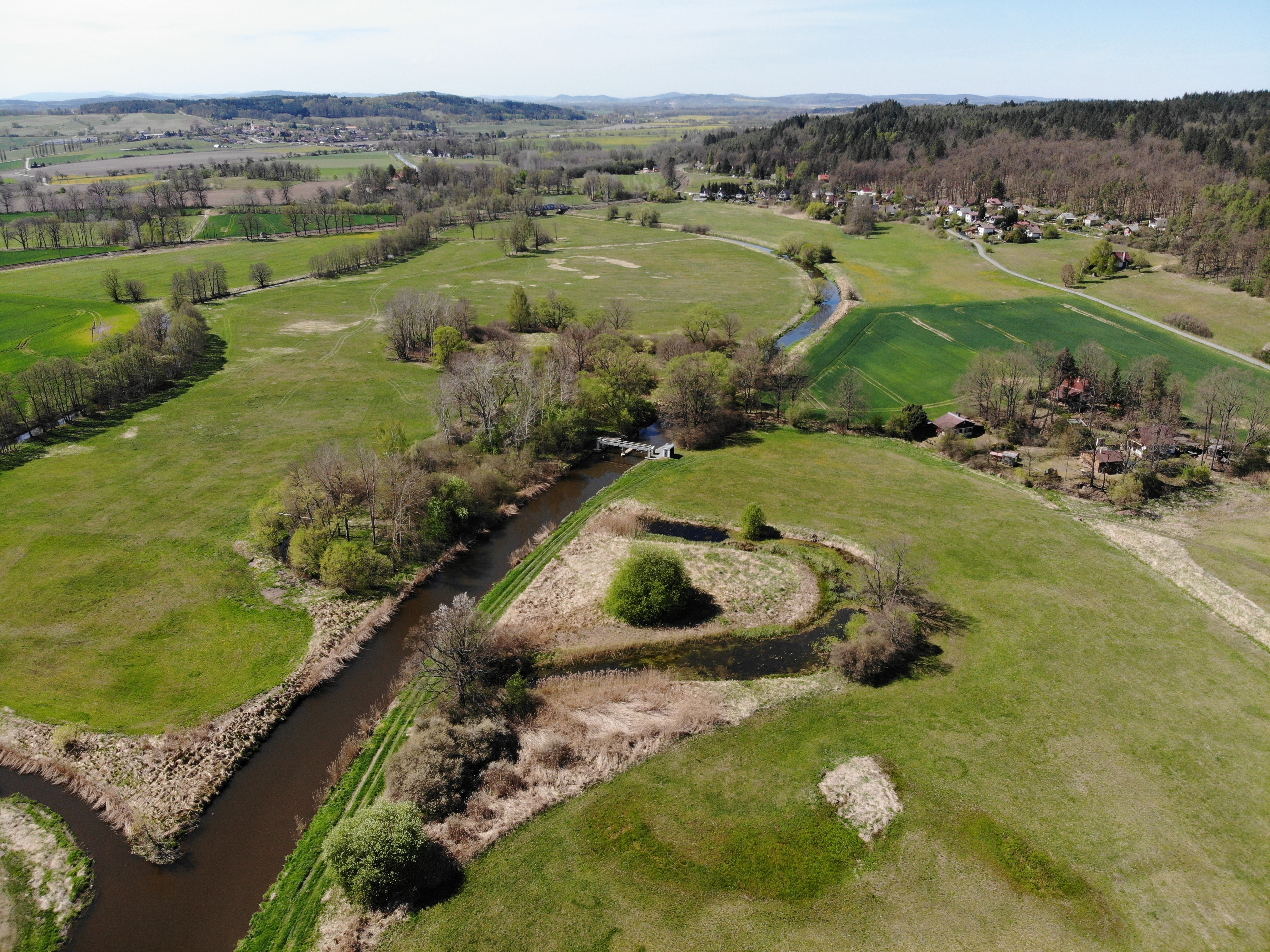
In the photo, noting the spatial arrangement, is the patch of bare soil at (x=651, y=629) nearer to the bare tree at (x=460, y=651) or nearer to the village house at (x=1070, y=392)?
the bare tree at (x=460, y=651)

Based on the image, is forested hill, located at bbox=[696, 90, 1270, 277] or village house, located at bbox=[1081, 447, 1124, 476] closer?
village house, located at bbox=[1081, 447, 1124, 476]

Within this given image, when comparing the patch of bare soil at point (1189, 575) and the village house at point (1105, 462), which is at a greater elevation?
the village house at point (1105, 462)

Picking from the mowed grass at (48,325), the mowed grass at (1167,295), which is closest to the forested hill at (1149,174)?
the mowed grass at (1167,295)

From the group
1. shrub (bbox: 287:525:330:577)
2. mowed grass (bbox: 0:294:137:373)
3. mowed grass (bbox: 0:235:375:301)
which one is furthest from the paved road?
mowed grass (bbox: 0:294:137:373)

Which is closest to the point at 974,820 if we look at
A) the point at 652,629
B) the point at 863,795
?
the point at 863,795

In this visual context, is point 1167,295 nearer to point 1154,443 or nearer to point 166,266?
point 1154,443

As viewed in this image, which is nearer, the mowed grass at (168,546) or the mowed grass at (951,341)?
the mowed grass at (168,546)

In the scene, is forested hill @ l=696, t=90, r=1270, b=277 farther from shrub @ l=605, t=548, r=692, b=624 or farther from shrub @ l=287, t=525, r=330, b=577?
shrub @ l=287, t=525, r=330, b=577
